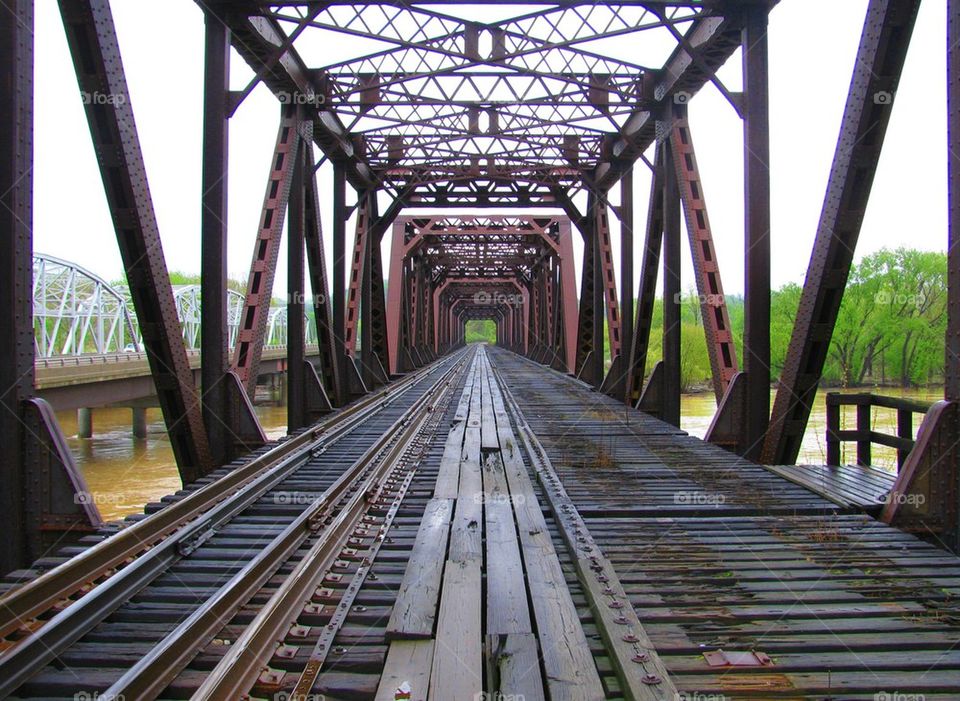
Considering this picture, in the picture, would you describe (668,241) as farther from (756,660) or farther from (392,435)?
(756,660)

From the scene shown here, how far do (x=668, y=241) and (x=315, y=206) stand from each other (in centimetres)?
600

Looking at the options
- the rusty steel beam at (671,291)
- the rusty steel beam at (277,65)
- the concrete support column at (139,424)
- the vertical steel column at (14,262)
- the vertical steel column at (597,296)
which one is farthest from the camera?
the concrete support column at (139,424)

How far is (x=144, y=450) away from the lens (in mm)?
30203

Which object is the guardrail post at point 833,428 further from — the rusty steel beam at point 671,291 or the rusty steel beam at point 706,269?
the rusty steel beam at point 671,291

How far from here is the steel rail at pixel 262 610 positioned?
8.33ft

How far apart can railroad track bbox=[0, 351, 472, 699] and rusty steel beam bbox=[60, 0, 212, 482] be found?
4.44 ft

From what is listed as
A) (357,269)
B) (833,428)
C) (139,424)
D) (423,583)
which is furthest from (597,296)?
(139,424)

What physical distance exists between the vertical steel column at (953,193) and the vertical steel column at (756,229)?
139 inches

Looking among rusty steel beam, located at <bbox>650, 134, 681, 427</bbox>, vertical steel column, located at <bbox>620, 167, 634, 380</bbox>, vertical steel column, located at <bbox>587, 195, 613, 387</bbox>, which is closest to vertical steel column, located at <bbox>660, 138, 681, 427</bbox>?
rusty steel beam, located at <bbox>650, 134, 681, 427</bbox>

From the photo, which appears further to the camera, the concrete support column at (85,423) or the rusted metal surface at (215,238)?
the concrete support column at (85,423)

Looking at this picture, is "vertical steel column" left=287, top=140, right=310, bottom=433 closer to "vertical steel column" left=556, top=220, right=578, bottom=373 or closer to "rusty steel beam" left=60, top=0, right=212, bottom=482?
A: "rusty steel beam" left=60, top=0, right=212, bottom=482

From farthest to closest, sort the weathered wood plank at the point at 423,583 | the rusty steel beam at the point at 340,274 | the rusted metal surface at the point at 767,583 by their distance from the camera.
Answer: the rusty steel beam at the point at 340,274 < the weathered wood plank at the point at 423,583 < the rusted metal surface at the point at 767,583

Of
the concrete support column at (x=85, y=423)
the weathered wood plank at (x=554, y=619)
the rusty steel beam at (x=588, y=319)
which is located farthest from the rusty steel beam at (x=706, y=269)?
the concrete support column at (x=85, y=423)

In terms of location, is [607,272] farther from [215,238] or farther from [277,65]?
[215,238]
